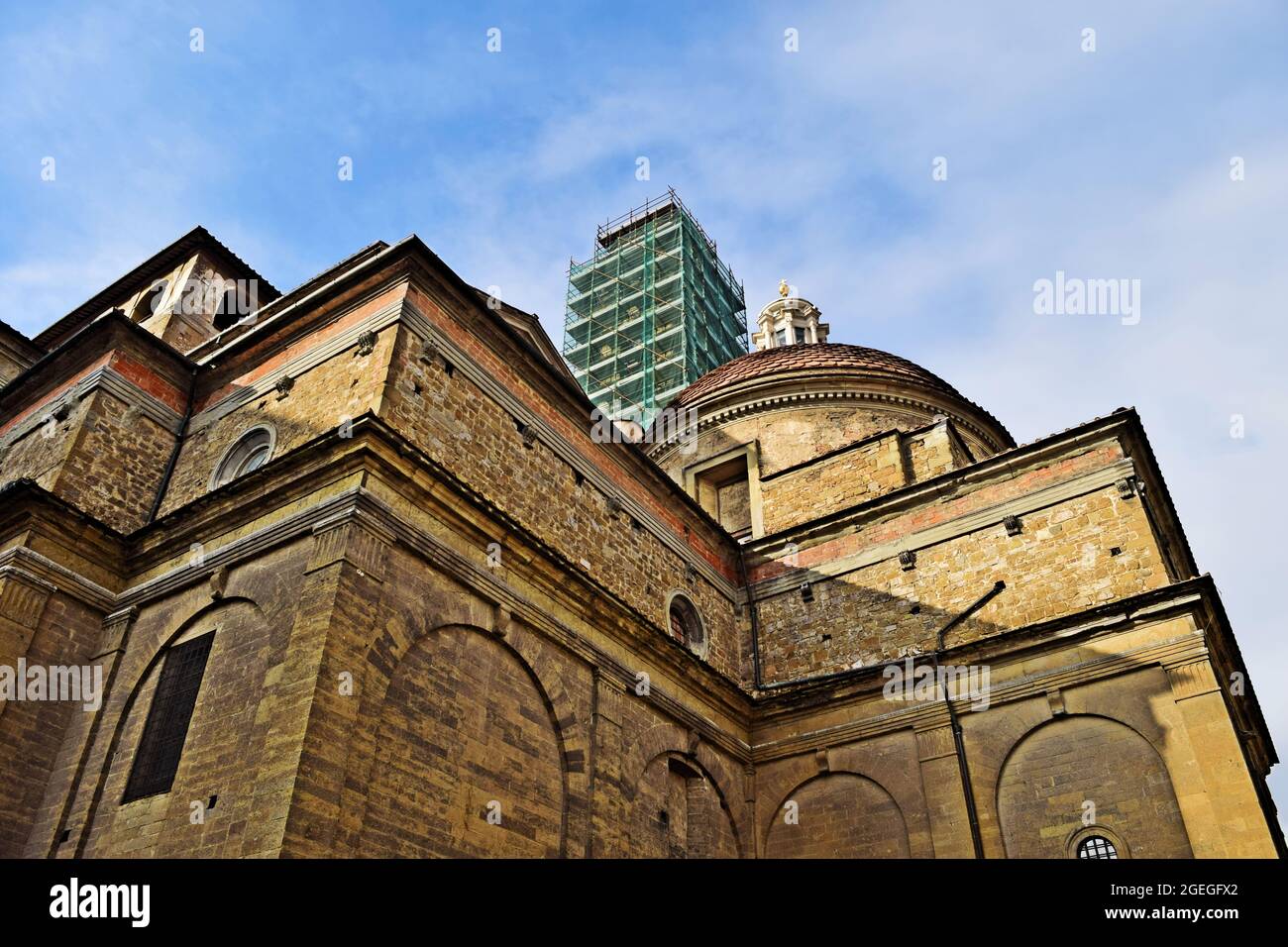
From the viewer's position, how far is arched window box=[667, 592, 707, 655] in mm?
16812

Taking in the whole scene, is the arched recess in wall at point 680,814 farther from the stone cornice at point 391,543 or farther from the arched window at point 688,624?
the arched window at point 688,624

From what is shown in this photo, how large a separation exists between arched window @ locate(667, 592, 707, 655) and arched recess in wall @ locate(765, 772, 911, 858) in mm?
2835

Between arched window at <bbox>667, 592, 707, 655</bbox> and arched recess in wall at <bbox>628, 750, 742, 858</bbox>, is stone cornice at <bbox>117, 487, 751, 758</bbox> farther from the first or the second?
arched window at <bbox>667, 592, 707, 655</bbox>

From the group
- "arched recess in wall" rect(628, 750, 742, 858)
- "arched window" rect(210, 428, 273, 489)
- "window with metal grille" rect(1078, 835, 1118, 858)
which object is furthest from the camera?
"arched recess in wall" rect(628, 750, 742, 858)

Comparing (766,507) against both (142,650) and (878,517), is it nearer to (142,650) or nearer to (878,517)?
(878,517)

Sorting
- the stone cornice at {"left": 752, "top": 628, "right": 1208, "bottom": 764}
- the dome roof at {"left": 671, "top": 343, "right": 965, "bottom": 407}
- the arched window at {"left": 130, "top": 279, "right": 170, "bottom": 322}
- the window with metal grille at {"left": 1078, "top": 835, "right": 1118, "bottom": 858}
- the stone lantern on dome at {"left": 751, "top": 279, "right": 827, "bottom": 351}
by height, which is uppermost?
the stone lantern on dome at {"left": 751, "top": 279, "right": 827, "bottom": 351}

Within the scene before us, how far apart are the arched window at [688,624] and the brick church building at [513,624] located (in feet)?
0.21

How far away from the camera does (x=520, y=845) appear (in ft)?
37.2

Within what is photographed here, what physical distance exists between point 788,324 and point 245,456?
19.4m

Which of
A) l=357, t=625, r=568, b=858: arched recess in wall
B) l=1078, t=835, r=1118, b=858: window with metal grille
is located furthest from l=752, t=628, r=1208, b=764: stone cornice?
l=357, t=625, r=568, b=858: arched recess in wall

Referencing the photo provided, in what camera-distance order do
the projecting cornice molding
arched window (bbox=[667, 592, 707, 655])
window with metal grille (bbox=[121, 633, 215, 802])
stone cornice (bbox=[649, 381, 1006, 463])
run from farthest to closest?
stone cornice (bbox=[649, 381, 1006, 463]) < arched window (bbox=[667, 592, 707, 655]) < the projecting cornice molding < window with metal grille (bbox=[121, 633, 215, 802])

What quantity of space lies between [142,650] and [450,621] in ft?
12.1

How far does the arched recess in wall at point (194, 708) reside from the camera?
33.8 ft
